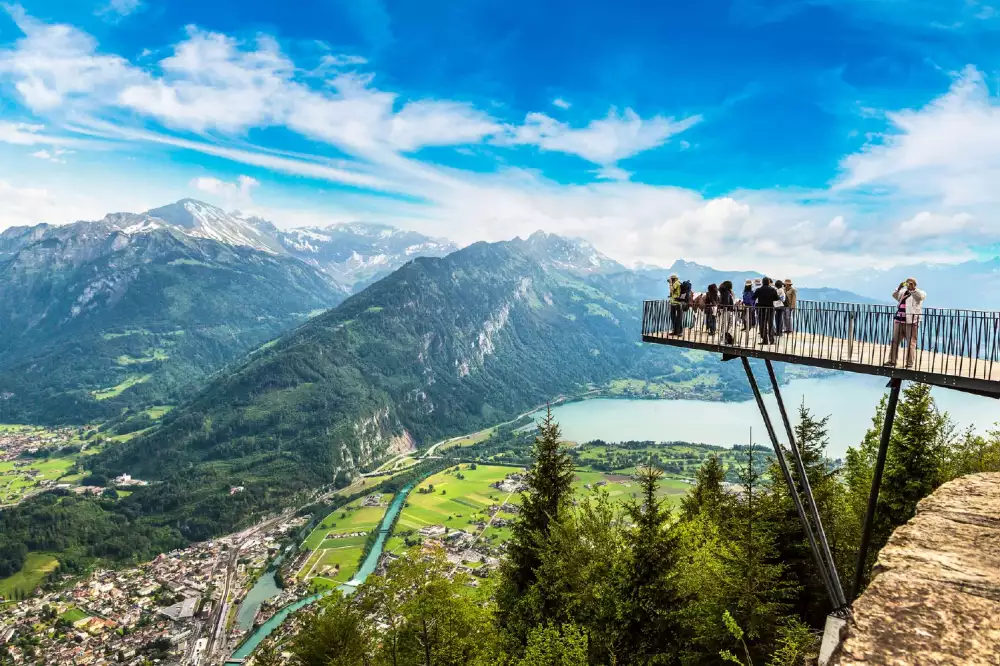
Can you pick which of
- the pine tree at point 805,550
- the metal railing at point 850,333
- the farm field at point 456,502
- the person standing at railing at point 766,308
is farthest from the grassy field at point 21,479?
the person standing at railing at point 766,308

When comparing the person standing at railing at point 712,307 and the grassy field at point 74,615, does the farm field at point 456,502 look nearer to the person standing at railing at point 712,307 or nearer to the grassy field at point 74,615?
the grassy field at point 74,615

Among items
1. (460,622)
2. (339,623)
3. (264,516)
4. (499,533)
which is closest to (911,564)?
(460,622)

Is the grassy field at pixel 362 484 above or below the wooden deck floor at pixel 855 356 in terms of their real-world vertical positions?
below

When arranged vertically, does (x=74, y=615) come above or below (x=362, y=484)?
below

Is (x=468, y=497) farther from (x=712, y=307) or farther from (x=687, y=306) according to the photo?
(x=712, y=307)

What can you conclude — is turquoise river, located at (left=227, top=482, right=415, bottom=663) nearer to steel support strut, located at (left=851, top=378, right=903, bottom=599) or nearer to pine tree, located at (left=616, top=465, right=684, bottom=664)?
pine tree, located at (left=616, top=465, right=684, bottom=664)

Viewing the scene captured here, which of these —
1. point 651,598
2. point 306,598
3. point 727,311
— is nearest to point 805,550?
point 651,598
